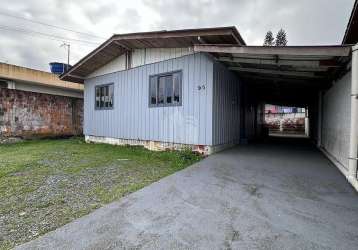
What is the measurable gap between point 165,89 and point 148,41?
5.75 feet

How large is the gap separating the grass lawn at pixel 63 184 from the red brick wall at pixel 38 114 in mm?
5330

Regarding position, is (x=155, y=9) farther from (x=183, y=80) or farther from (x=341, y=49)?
(x=341, y=49)

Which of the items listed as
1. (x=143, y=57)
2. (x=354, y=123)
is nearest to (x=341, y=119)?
(x=354, y=123)

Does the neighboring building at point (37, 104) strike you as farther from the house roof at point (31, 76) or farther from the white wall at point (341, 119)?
the white wall at point (341, 119)

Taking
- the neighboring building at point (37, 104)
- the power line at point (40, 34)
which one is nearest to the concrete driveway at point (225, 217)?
the neighboring building at point (37, 104)

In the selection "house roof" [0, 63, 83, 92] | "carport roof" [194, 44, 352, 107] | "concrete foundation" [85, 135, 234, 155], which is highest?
"house roof" [0, 63, 83, 92]

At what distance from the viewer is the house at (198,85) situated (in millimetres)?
5637

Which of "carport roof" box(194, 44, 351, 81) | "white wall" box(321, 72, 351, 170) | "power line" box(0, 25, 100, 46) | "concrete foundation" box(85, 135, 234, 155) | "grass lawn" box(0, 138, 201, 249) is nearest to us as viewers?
"grass lawn" box(0, 138, 201, 249)

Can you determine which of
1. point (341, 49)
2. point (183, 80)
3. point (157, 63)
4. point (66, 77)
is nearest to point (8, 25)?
point (66, 77)

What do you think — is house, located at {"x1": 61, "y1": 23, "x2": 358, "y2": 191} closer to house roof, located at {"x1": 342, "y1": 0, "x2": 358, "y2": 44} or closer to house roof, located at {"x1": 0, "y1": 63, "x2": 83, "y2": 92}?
house roof, located at {"x1": 342, "y1": 0, "x2": 358, "y2": 44}

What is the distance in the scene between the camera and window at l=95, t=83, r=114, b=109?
424 inches

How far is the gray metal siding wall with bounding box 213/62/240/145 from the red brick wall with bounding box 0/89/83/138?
10.2 metres

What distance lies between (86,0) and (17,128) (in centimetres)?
707

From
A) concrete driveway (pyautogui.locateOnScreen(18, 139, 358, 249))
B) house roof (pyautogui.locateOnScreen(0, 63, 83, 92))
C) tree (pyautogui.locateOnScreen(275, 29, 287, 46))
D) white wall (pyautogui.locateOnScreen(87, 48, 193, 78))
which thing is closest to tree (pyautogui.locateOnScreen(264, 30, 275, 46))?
tree (pyautogui.locateOnScreen(275, 29, 287, 46))
